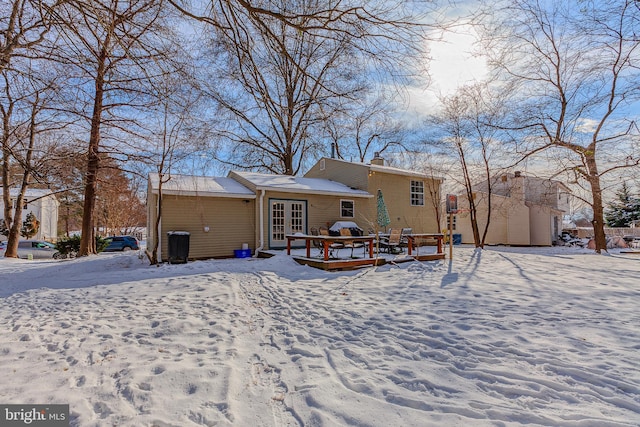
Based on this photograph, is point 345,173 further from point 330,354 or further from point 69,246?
point 69,246

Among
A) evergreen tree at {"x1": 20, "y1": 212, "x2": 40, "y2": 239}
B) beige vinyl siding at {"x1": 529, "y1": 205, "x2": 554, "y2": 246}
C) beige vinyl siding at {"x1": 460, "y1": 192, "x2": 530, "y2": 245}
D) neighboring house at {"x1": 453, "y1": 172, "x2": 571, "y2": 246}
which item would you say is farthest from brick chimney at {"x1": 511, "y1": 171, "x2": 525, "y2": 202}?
evergreen tree at {"x1": 20, "y1": 212, "x2": 40, "y2": 239}

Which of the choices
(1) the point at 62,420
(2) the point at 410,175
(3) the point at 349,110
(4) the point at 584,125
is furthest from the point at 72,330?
(4) the point at 584,125

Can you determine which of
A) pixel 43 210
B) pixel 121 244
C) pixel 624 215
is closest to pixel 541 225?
pixel 624 215

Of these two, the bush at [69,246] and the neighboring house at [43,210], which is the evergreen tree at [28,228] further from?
the bush at [69,246]

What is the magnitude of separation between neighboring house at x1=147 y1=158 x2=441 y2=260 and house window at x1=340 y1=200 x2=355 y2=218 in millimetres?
43

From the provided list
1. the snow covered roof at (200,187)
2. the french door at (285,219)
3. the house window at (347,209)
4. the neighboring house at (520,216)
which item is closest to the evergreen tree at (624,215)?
the neighboring house at (520,216)

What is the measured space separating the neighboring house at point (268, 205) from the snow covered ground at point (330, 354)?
4769 millimetres

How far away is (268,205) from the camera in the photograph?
1212 centimetres

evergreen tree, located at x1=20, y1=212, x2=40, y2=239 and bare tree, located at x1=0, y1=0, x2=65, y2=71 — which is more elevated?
bare tree, located at x1=0, y1=0, x2=65, y2=71

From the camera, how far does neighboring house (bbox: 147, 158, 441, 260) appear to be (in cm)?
1078

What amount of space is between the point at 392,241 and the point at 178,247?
6681 millimetres

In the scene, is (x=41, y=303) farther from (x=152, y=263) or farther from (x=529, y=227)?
(x=529, y=227)

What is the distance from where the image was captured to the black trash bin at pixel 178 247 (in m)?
9.89

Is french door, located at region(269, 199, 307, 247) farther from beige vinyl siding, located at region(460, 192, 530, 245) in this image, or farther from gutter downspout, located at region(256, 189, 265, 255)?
beige vinyl siding, located at region(460, 192, 530, 245)
